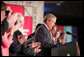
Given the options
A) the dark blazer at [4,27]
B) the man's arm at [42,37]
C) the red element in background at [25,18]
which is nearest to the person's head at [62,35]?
the man's arm at [42,37]

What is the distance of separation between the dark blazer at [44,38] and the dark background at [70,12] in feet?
1.99

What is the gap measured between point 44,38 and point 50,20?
1.27ft

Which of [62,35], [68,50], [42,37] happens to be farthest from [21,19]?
[68,50]

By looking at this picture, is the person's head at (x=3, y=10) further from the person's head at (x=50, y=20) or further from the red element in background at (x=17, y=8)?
the person's head at (x=50, y=20)

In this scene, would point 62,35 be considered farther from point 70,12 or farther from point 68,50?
point 68,50

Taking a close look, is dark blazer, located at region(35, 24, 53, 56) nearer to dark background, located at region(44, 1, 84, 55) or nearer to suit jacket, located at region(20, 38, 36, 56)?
→ suit jacket, located at region(20, 38, 36, 56)

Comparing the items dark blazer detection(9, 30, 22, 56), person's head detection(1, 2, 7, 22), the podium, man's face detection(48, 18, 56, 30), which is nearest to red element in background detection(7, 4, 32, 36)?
person's head detection(1, 2, 7, 22)

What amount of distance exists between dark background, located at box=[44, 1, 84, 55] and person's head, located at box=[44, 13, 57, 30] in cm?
33

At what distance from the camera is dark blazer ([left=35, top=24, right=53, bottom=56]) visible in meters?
3.81

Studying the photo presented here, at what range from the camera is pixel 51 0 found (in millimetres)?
4598

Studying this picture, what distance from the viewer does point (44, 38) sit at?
3.82 m

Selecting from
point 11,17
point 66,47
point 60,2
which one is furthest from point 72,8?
point 66,47

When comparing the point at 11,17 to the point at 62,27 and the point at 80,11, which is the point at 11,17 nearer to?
the point at 62,27

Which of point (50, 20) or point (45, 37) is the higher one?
point (50, 20)
